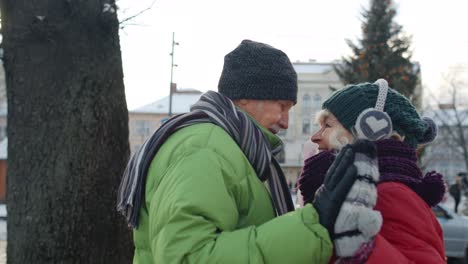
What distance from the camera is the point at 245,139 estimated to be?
2012mm

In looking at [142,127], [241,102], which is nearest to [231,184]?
[241,102]

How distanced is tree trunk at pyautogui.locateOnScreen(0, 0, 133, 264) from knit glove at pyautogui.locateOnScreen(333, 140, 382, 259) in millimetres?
2459

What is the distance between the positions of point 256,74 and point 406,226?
→ 2.28 ft

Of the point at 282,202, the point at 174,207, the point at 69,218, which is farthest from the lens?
the point at 69,218

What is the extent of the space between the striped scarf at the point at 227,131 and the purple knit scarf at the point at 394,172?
0.39 ft

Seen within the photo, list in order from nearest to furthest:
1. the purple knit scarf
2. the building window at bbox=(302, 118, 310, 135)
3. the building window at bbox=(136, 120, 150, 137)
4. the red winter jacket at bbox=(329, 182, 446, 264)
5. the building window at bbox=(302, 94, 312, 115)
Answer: the red winter jacket at bbox=(329, 182, 446, 264), the purple knit scarf, the building window at bbox=(302, 94, 312, 115), the building window at bbox=(136, 120, 150, 137), the building window at bbox=(302, 118, 310, 135)

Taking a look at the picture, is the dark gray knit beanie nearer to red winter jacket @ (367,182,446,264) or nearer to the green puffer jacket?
the green puffer jacket

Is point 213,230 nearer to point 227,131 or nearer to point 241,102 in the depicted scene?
point 227,131

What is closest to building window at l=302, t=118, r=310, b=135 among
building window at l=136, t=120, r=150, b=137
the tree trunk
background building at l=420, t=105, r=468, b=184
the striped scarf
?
background building at l=420, t=105, r=468, b=184

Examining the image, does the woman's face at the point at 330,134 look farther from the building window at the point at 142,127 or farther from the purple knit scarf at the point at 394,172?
the building window at the point at 142,127

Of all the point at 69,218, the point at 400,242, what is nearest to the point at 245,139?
the point at 400,242

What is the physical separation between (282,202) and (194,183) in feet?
1.43

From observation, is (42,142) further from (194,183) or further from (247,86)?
(194,183)

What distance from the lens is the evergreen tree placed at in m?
23.8
